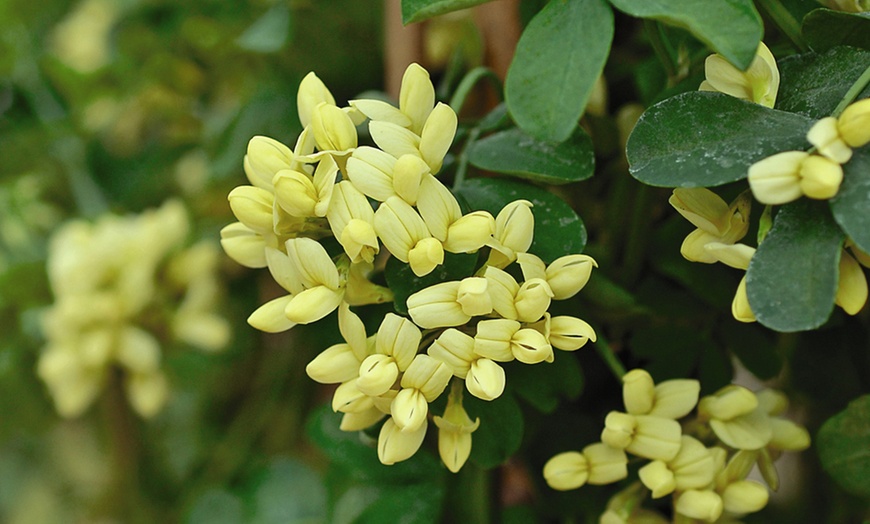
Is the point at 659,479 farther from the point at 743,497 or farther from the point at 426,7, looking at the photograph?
the point at 426,7

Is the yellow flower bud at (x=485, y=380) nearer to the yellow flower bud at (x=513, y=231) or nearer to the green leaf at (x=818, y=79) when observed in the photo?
the yellow flower bud at (x=513, y=231)

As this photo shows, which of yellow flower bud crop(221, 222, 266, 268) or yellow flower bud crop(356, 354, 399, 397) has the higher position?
yellow flower bud crop(221, 222, 266, 268)

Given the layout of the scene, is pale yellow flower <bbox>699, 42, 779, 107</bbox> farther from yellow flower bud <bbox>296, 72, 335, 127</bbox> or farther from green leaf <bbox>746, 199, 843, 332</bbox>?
yellow flower bud <bbox>296, 72, 335, 127</bbox>

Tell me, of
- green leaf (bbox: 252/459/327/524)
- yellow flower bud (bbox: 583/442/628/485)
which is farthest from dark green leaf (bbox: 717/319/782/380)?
green leaf (bbox: 252/459/327/524)

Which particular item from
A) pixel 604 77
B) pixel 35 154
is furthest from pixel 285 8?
pixel 35 154

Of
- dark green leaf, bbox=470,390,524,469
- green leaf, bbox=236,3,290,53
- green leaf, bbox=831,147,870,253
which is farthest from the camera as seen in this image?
green leaf, bbox=236,3,290,53

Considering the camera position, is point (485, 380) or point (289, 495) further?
point (289, 495)

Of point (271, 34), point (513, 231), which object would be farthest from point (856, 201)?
Result: point (271, 34)
